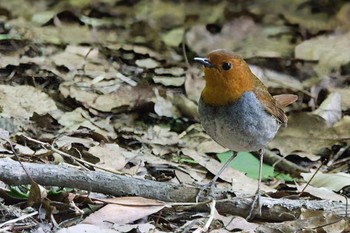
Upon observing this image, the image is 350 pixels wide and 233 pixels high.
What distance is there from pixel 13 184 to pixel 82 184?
318 millimetres

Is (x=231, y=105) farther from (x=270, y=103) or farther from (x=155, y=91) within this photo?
(x=155, y=91)

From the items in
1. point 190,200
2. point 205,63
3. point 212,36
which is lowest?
point 212,36

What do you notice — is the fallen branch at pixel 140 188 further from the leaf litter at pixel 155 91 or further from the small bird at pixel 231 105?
the small bird at pixel 231 105

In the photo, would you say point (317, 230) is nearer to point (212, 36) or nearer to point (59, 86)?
point (59, 86)

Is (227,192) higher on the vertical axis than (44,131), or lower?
higher

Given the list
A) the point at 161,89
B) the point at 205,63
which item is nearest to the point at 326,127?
the point at 161,89

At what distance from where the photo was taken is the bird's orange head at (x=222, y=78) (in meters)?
4.09

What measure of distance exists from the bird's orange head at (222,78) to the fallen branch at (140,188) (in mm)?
545

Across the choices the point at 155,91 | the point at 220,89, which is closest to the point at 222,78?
the point at 220,89

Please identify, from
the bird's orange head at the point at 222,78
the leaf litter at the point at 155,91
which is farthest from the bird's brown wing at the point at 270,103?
the leaf litter at the point at 155,91

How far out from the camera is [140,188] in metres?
3.72

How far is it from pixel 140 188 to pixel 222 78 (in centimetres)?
77

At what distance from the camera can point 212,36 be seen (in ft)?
26.1

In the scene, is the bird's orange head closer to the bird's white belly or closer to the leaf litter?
the bird's white belly
